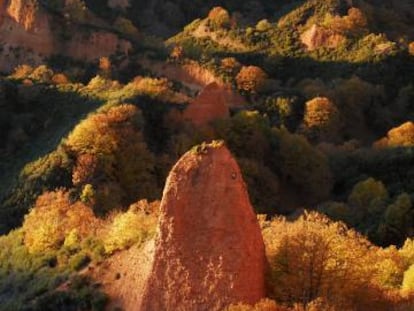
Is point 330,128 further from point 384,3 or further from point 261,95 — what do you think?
point 384,3

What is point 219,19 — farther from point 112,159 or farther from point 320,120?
point 112,159

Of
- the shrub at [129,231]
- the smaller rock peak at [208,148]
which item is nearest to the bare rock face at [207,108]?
the shrub at [129,231]

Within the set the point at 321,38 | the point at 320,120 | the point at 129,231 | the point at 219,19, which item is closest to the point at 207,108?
Answer: the point at 320,120

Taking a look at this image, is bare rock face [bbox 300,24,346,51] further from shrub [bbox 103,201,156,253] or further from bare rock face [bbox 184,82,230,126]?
shrub [bbox 103,201,156,253]

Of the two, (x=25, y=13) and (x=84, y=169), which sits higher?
(x=25, y=13)

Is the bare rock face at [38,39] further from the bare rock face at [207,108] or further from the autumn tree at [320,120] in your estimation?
the bare rock face at [207,108]

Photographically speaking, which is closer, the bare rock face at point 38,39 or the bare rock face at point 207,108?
the bare rock face at point 207,108
